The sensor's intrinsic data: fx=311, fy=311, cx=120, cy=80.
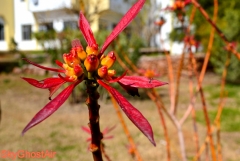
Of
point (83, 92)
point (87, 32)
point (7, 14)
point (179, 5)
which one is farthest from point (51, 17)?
point (87, 32)

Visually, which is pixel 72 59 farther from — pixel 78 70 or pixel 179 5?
pixel 179 5

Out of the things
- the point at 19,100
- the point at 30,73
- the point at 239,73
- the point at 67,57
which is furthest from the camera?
the point at 30,73

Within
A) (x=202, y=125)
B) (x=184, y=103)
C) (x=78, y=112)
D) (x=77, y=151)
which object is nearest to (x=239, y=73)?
(x=184, y=103)

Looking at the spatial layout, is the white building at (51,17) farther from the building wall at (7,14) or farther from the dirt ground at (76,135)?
the dirt ground at (76,135)

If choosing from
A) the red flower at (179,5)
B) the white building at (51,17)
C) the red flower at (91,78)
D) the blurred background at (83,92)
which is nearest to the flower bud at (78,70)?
the red flower at (91,78)

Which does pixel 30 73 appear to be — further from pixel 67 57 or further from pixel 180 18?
pixel 67 57

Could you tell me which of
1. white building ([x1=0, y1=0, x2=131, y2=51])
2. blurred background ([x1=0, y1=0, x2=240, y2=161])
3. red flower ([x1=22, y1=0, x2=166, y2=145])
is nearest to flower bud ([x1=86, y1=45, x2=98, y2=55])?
red flower ([x1=22, y1=0, x2=166, y2=145])

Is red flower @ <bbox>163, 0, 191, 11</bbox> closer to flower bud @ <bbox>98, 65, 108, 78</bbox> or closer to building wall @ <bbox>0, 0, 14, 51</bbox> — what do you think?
flower bud @ <bbox>98, 65, 108, 78</bbox>
